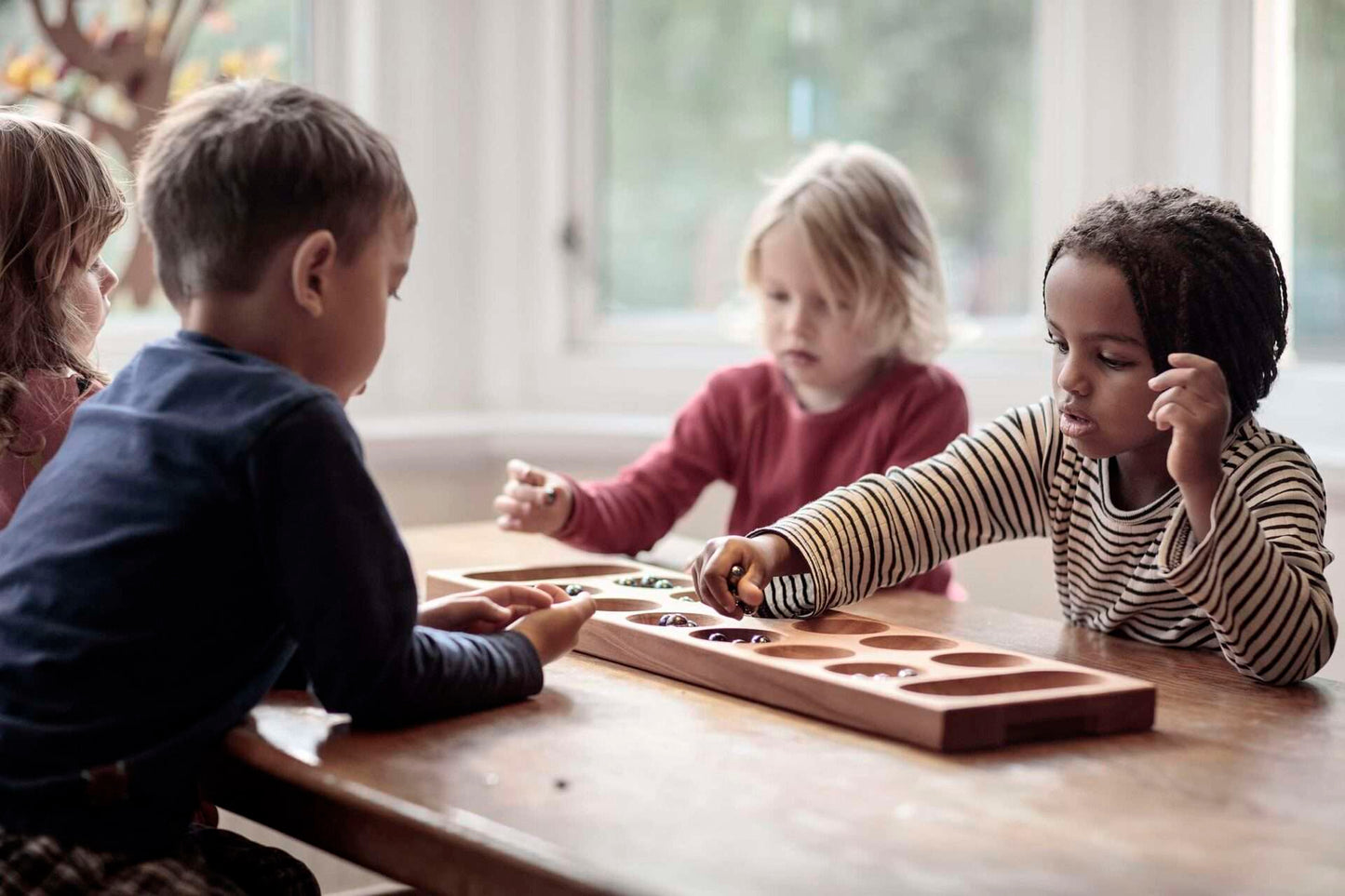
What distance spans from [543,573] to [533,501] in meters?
0.34

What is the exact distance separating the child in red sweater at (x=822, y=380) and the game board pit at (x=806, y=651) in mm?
703

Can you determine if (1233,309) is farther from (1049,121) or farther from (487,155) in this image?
(487,155)

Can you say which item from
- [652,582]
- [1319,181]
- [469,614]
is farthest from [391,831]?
[1319,181]

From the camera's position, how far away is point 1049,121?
215cm

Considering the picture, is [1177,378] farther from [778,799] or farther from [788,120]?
[788,120]

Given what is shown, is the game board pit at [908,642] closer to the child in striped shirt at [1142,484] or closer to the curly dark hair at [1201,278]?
the child in striped shirt at [1142,484]

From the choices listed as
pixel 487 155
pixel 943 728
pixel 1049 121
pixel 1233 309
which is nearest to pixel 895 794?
pixel 943 728

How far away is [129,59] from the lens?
2.32 m

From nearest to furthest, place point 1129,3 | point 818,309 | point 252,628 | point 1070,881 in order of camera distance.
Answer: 1. point 1070,881
2. point 252,628
3. point 818,309
4. point 1129,3

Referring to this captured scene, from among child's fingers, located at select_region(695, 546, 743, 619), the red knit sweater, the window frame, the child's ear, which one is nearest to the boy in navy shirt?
the child's ear

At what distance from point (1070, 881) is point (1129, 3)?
5.42ft

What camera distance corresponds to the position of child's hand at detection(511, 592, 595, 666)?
1051 millimetres

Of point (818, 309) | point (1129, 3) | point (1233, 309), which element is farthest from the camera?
point (1129, 3)

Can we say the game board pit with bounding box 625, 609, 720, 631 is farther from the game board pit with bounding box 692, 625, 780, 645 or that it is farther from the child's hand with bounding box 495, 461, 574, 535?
the child's hand with bounding box 495, 461, 574, 535
